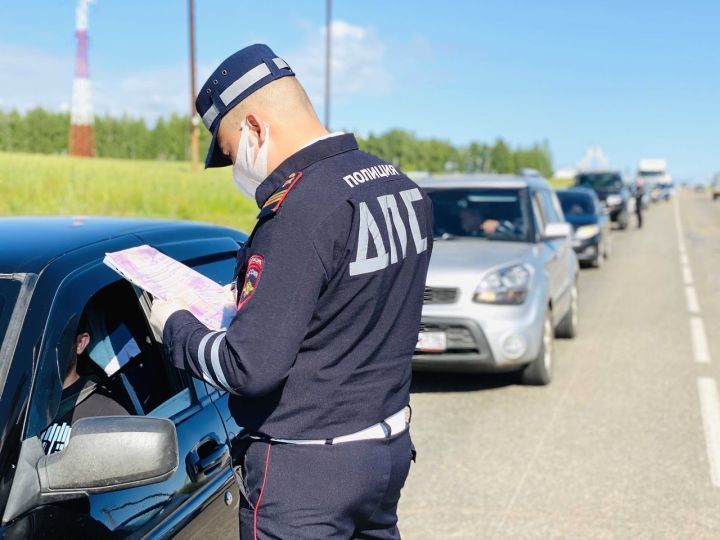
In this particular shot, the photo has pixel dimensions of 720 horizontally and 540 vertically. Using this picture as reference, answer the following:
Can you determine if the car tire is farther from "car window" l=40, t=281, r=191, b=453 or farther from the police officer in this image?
the police officer

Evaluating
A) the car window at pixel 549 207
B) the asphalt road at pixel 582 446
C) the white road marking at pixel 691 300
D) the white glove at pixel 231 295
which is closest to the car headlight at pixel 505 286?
the asphalt road at pixel 582 446

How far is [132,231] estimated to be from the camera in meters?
2.84

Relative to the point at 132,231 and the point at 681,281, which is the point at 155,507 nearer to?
the point at 132,231

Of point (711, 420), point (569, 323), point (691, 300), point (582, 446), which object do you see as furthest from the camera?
point (691, 300)

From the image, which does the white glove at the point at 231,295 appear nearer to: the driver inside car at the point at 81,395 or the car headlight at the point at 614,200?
the driver inside car at the point at 81,395

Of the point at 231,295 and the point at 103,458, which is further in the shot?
the point at 231,295

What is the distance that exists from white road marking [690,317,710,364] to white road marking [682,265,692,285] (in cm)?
435

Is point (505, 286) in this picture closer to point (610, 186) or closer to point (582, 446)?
point (582, 446)

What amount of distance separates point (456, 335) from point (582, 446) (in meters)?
1.34

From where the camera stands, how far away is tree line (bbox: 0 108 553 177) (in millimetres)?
17188

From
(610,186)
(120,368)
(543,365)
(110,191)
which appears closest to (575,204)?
(110,191)

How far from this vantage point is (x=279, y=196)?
1.83 m

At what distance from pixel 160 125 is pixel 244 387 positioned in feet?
179

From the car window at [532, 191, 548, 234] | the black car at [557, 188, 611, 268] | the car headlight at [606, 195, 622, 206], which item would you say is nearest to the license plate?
the car window at [532, 191, 548, 234]
